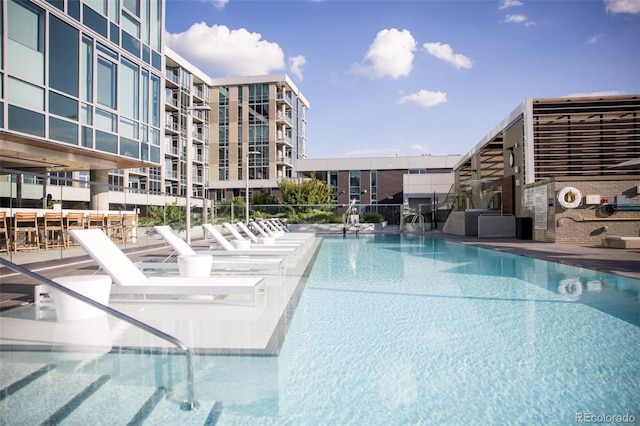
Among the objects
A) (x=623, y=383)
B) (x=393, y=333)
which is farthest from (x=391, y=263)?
(x=623, y=383)

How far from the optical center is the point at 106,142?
13602mm

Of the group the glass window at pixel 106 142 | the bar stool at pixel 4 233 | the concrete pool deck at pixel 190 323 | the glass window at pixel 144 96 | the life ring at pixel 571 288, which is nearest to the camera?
the concrete pool deck at pixel 190 323

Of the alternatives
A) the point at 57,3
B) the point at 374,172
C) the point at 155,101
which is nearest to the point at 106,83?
the point at 57,3

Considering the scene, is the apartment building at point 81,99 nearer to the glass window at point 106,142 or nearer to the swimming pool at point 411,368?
the glass window at point 106,142

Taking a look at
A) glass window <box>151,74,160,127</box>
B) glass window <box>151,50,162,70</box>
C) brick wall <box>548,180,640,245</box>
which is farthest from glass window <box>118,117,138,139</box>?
brick wall <box>548,180,640,245</box>

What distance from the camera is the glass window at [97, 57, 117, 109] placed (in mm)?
13448

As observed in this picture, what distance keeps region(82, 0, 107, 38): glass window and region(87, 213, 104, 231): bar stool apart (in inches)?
226

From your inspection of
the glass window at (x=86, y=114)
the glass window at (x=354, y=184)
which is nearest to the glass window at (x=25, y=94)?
the glass window at (x=86, y=114)

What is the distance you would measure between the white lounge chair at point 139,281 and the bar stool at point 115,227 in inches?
278

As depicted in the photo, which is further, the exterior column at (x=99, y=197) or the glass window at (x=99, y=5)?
the exterior column at (x=99, y=197)

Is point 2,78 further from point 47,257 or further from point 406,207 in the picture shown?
point 406,207

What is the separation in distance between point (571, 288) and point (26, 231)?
10542 millimetres

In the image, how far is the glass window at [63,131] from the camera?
37.7 feet

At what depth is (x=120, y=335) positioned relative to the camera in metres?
4.14
